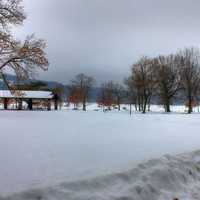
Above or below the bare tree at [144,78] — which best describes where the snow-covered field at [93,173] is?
below

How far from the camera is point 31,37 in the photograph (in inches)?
1004

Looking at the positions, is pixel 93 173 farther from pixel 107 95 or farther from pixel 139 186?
pixel 107 95

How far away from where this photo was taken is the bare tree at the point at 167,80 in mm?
62125

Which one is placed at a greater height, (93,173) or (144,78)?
(144,78)

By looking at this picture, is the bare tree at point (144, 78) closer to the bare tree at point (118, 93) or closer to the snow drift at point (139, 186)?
the bare tree at point (118, 93)

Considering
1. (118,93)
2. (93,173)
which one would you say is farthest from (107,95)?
(93,173)

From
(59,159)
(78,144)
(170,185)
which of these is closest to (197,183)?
(170,185)

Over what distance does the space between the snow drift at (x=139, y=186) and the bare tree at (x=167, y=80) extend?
182ft

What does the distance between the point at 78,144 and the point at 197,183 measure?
16.7 feet

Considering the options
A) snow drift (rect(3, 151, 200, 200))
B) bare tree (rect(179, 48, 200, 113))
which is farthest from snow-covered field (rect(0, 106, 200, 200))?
bare tree (rect(179, 48, 200, 113))

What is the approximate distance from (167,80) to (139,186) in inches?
2288

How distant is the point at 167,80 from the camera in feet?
204

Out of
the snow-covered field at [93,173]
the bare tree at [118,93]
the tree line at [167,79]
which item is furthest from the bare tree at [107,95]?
the snow-covered field at [93,173]

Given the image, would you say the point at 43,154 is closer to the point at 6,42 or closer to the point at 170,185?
the point at 170,185
